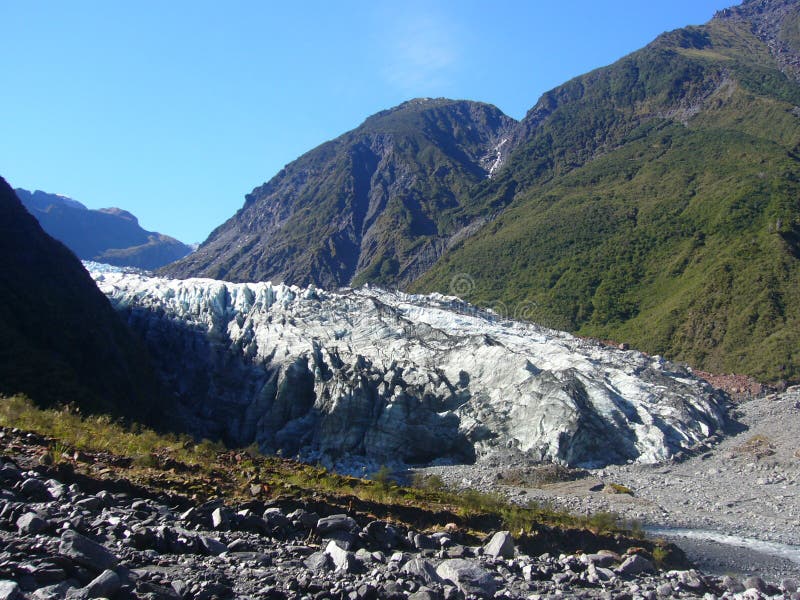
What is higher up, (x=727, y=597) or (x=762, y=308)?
(x=762, y=308)

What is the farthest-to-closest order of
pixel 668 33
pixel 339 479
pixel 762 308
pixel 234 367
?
1. pixel 668 33
2. pixel 762 308
3. pixel 234 367
4. pixel 339 479

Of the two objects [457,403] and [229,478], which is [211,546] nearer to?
[229,478]

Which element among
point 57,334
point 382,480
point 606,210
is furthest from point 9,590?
point 606,210

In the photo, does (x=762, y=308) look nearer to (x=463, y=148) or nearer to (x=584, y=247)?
(x=584, y=247)

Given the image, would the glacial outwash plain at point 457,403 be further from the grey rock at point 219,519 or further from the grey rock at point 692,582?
the grey rock at point 692,582

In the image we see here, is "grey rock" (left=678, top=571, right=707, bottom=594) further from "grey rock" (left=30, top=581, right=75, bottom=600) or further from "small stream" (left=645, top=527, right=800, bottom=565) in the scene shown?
"grey rock" (left=30, top=581, right=75, bottom=600)

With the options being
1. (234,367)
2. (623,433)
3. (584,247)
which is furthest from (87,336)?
(584,247)

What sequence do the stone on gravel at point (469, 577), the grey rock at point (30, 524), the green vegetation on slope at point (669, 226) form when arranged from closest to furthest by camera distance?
the grey rock at point (30, 524), the stone on gravel at point (469, 577), the green vegetation on slope at point (669, 226)

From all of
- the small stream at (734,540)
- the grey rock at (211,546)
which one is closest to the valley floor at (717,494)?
the small stream at (734,540)
